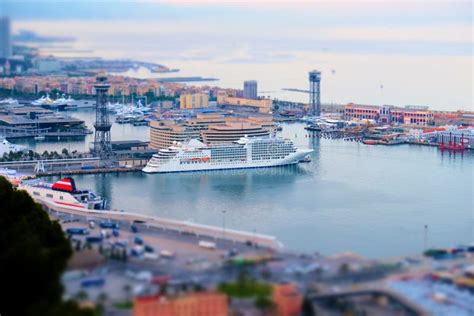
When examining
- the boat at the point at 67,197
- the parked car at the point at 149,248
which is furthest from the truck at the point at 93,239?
the boat at the point at 67,197

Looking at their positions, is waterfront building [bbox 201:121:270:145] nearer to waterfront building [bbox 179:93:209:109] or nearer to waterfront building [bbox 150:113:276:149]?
waterfront building [bbox 150:113:276:149]

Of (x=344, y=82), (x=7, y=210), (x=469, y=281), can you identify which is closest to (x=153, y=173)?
(x=7, y=210)

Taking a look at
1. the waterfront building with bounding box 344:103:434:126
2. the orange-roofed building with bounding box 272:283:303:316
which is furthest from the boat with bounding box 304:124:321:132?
the orange-roofed building with bounding box 272:283:303:316

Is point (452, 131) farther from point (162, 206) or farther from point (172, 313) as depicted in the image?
point (172, 313)

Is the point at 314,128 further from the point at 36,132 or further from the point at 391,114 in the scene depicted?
the point at 36,132

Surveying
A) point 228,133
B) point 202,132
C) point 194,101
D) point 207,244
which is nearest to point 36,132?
point 202,132

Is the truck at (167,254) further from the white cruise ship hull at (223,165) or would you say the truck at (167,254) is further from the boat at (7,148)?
the boat at (7,148)
